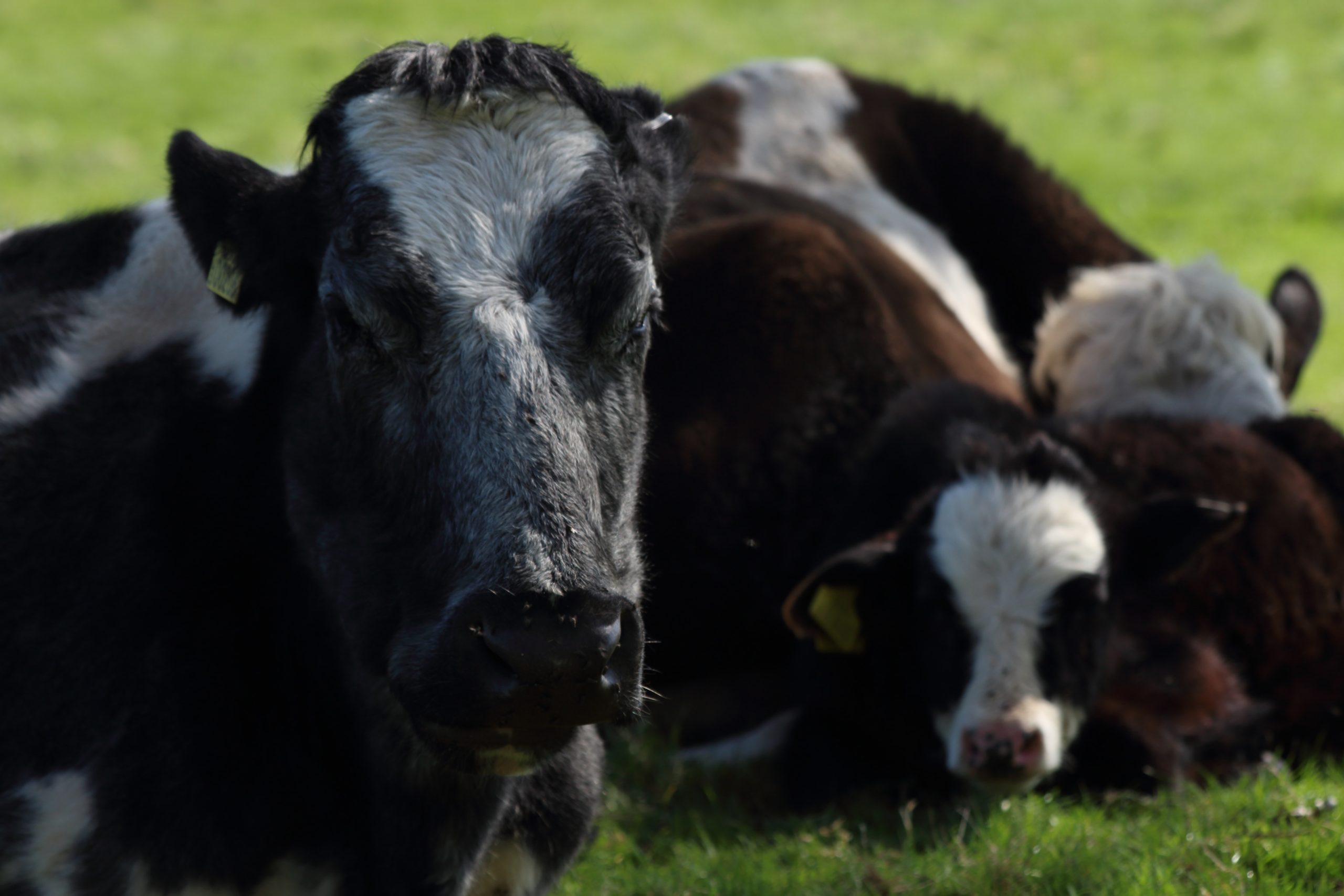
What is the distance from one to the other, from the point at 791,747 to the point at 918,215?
377 centimetres

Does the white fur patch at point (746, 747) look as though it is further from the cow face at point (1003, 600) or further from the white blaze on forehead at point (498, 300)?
the white blaze on forehead at point (498, 300)

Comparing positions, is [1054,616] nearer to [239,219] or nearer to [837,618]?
[837,618]

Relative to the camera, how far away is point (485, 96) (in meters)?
3.74

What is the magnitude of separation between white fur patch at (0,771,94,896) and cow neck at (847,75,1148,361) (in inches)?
235

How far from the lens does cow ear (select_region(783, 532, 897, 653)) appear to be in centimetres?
558

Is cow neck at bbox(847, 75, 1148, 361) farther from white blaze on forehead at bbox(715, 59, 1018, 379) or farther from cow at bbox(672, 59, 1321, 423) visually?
white blaze on forehead at bbox(715, 59, 1018, 379)

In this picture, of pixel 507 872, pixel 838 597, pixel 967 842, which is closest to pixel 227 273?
pixel 507 872

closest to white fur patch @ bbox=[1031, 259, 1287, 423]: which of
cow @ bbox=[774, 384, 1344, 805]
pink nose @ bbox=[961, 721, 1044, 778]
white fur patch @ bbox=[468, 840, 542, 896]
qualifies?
cow @ bbox=[774, 384, 1344, 805]

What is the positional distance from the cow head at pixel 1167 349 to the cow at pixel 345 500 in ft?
13.5

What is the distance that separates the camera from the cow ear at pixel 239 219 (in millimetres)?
3801

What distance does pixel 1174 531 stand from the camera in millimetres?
5777

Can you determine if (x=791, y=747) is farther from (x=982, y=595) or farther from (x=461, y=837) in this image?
(x=461, y=837)

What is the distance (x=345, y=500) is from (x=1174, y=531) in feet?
10.7

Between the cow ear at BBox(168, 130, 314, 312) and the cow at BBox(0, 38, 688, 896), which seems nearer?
the cow at BBox(0, 38, 688, 896)
